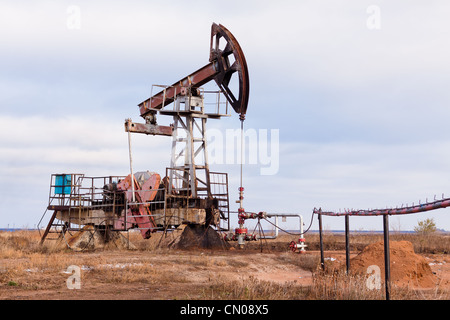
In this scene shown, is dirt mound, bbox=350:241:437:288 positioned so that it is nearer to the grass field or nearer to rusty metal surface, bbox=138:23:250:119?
the grass field

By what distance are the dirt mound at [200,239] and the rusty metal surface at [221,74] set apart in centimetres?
469

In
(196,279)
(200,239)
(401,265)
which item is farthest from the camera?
(200,239)

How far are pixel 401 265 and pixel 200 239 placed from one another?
29.7 ft

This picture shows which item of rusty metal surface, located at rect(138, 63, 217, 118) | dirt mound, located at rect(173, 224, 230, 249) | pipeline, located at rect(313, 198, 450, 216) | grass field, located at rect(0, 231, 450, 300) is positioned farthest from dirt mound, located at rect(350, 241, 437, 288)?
rusty metal surface, located at rect(138, 63, 217, 118)

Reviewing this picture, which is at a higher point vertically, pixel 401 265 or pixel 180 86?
pixel 180 86

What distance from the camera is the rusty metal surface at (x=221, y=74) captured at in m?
20.4

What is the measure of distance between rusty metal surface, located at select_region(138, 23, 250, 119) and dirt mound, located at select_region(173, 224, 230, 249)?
469 cm

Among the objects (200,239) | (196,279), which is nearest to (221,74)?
(200,239)

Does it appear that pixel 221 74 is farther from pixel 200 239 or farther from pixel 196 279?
pixel 196 279

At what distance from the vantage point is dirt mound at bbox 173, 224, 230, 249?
20.7 m

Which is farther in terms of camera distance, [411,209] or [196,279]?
[196,279]

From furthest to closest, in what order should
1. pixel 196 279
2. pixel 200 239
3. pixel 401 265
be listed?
pixel 200 239, pixel 401 265, pixel 196 279

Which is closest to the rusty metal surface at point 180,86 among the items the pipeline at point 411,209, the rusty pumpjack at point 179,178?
the rusty pumpjack at point 179,178

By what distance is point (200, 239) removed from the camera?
68.0ft
